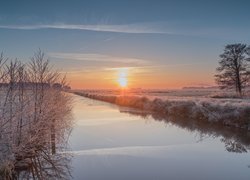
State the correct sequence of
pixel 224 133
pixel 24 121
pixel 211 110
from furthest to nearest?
pixel 211 110 < pixel 224 133 < pixel 24 121

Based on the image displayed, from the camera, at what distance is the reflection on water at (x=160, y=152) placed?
12260 mm

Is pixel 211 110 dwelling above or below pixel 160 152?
above

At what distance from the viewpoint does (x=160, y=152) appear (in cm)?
1593

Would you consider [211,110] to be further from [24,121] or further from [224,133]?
[24,121]

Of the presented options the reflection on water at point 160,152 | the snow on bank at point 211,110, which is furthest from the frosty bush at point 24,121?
the snow on bank at point 211,110

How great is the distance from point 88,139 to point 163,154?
580cm

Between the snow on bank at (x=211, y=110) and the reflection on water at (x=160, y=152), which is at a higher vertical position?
the snow on bank at (x=211, y=110)

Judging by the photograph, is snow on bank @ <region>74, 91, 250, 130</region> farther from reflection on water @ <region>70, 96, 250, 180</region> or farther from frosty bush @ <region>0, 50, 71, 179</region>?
frosty bush @ <region>0, 50, 71, 179</region>

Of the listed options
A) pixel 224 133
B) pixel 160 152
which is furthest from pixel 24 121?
pixel 224 133

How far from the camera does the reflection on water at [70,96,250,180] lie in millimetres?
12260

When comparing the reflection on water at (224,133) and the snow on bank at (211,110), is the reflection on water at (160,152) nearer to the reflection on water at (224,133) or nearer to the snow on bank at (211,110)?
the reflection on water at (224,133)

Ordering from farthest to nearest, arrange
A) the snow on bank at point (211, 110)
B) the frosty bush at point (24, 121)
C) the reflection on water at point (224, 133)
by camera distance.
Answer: the snow on bank at point (211, 110) → the reflection on water at point (224, 133) → the frosty bush at point (24, 121)

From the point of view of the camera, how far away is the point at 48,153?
50.9ft

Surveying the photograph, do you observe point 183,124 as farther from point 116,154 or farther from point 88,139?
point 116,154
